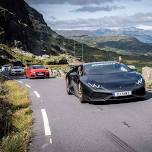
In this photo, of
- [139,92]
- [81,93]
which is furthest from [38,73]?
[139,92]

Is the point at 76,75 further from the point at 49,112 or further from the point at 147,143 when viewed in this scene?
the point at 147,143

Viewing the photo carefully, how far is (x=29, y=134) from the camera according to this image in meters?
8.48

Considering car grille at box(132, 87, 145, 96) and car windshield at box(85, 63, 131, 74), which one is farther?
car windshield at box(85, 63, 131, 74)

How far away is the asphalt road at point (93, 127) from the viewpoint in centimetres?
727

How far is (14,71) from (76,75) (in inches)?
1466

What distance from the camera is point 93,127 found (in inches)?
363

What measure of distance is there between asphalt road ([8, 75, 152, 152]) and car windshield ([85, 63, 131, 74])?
1.35 metres

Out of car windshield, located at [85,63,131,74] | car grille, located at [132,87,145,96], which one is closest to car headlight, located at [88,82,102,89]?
car grille, located at [132,87,145,96]

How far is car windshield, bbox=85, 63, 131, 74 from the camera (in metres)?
14.3

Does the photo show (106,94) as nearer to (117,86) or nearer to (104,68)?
(117,86)

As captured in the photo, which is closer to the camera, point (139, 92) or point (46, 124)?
point (46, 124)

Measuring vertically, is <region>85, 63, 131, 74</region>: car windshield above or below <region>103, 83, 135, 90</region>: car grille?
above

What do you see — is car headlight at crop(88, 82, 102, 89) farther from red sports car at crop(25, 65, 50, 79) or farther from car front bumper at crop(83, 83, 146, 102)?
red sports car at crop(25, 65, 50, 79)

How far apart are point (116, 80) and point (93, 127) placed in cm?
405
